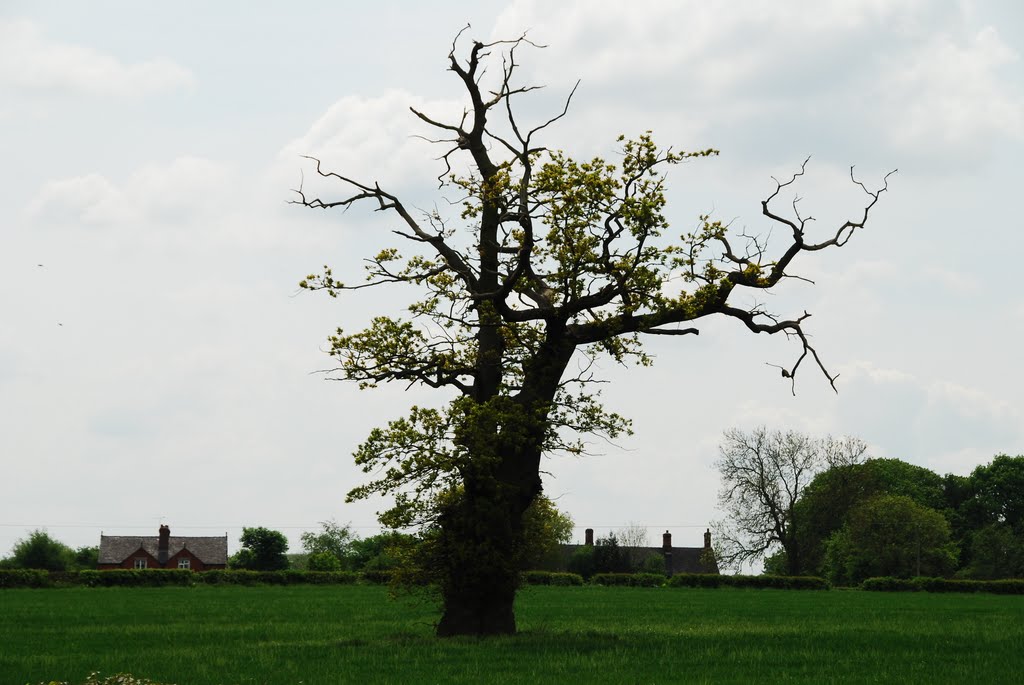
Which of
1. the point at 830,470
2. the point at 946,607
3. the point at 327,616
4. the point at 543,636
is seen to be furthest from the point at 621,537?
the point at 543,636

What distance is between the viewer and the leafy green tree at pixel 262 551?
118 metres

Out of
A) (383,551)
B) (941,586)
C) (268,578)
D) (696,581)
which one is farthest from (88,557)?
(383,551)

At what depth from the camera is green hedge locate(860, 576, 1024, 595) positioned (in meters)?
77.6

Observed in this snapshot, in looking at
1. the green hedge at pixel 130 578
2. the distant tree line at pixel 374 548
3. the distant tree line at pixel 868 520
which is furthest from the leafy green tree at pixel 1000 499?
the green hedge at pixel 130 578

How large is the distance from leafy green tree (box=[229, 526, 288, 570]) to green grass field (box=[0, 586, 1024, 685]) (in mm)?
62791

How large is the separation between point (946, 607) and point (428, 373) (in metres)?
35.4

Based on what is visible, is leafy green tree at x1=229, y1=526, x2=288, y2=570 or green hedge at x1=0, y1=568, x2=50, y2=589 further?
leafy green tree at x1=229, y1=526, x2=288, y2=570

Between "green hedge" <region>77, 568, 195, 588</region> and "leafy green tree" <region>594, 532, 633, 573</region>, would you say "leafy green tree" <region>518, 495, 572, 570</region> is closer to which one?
"green hedge" <region>77, 568, 195, 588</region>

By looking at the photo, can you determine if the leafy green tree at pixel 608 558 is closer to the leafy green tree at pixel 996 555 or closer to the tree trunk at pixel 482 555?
the leafy green tree at pixel 996 555

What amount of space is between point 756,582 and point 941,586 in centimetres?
1303

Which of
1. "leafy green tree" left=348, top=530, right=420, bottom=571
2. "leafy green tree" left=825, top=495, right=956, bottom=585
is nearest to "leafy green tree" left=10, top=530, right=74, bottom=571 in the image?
"leafy green tree" left=348, top=530, right=420, bottom=571

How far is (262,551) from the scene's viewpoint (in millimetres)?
118438

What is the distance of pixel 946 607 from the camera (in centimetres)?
5619

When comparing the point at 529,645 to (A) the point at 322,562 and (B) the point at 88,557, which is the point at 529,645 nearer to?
(A) the point at 322,562
